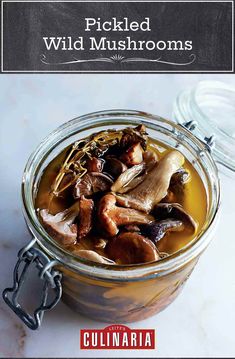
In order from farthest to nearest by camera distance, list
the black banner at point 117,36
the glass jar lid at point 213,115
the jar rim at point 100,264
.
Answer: the black banner at point 117,36 < the glass jar lid at point 213,115 < the jar rim at point 100,264

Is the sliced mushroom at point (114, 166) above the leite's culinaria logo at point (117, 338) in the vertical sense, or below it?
above

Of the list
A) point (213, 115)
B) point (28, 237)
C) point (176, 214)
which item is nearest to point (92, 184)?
point (176, 214)

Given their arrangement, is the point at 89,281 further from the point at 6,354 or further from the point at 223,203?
the point at 223,203

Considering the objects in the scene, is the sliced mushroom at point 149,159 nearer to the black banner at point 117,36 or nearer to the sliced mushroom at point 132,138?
the sliced mushroom at point 132,138

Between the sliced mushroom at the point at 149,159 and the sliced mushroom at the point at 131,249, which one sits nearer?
the sliced mushroom at the point at 131,249

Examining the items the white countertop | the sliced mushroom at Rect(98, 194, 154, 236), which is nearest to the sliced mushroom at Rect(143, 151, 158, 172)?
the sliced mushroom at Rect(98, 194, 154, 236)

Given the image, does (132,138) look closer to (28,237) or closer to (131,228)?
(131,228)

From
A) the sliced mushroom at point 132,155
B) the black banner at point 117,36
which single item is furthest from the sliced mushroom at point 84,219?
the black banner at point 117,36

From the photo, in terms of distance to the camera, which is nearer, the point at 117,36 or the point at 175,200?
the point at 175,200
